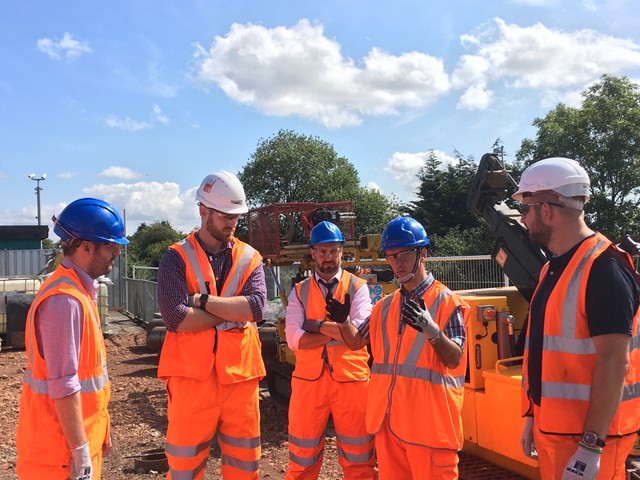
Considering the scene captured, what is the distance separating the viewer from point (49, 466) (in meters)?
2.54

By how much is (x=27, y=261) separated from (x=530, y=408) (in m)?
22.4

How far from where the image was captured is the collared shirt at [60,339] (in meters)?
2.50

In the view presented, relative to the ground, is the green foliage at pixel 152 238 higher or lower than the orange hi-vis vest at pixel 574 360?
higher

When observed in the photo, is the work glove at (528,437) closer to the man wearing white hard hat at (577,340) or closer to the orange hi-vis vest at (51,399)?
the man wearing white hard hat at (577,340)

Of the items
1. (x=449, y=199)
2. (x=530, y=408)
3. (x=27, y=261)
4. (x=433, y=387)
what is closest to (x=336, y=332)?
Answer: (x=433, y=387)

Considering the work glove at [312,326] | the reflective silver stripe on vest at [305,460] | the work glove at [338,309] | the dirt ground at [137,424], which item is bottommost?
the dirt ground at [137,424]

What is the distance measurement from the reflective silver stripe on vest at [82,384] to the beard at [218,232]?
111cm

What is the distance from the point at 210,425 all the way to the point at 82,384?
0.91 metres

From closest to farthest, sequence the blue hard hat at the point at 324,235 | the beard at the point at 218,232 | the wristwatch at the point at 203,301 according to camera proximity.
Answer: the wristwatch at the point at 203,301 < the beard at the point at 218,232 < the blue hard hat at the point at 324,235

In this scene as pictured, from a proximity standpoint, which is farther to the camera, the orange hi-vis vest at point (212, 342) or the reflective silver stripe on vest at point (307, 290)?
the reflective silver stripe on vest at point (307, 290)

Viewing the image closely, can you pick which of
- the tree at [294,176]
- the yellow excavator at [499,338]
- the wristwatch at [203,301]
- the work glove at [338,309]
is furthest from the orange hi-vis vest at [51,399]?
the tree at [294,176]

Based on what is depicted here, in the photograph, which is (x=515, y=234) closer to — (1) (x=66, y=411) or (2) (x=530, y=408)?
(2) (x=530, y=408)

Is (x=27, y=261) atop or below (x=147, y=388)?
atop

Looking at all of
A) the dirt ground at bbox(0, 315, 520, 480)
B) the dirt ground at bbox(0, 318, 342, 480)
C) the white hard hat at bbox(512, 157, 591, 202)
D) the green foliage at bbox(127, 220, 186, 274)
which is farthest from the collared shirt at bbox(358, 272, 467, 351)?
the green foliage at bbox(127, 220, 186, 274)
